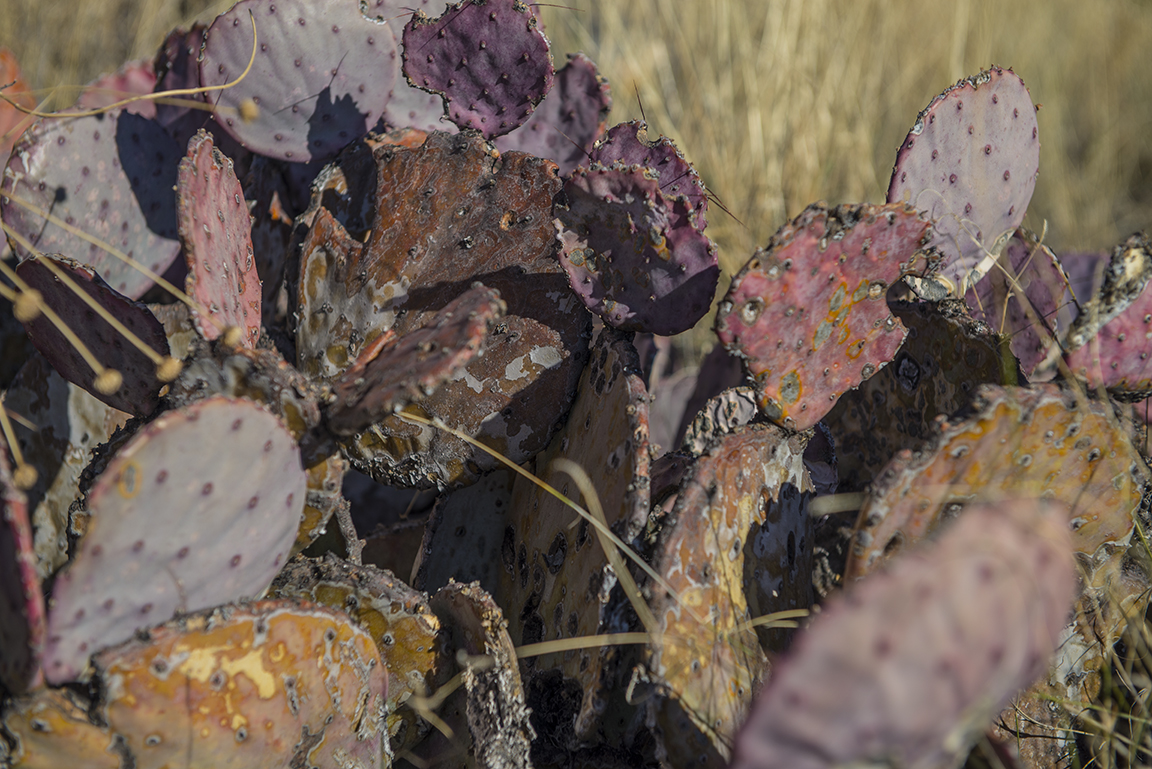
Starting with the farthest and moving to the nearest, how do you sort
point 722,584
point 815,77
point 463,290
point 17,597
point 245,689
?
point 815,77 → point 463,290 → point 722,584 → point 245,689 → point 17,597

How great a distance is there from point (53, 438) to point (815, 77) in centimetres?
251

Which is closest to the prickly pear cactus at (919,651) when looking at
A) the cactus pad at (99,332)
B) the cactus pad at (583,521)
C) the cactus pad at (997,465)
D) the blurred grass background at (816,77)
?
the cactus pad at (997,465)

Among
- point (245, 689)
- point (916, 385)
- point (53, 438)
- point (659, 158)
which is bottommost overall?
point (916, 385)

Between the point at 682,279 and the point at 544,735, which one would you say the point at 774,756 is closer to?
the point at 544,735

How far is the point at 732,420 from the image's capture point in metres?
1.41

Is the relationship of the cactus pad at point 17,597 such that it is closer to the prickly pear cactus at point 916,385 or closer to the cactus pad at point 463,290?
the cactus pad at point 463,290

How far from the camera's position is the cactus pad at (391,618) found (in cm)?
99

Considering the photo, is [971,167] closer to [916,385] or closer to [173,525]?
[916,385]

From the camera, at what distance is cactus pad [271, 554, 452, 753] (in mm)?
990

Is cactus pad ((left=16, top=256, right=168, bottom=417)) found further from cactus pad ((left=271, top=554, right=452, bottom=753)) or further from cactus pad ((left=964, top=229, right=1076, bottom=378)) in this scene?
cactus pad ((left=964, top=229, right=1076, bottom=378))

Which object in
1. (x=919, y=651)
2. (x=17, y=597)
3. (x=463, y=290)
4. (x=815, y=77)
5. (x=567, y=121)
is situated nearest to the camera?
(x=919, y=651)

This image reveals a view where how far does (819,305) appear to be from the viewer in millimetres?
1022

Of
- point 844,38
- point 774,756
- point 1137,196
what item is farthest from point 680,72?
point 774,756

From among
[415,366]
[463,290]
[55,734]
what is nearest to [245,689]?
[55,734]
